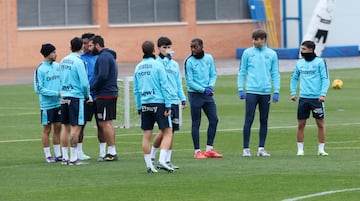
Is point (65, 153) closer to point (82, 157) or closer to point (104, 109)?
point (82, 157)

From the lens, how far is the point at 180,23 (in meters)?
57.9

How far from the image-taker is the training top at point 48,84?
712 inches

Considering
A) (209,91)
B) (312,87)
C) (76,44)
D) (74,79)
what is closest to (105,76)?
(74,79)

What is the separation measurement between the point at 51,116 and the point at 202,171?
3243mm

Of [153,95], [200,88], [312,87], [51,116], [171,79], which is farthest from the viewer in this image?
[200,88]

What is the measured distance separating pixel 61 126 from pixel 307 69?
166 inches

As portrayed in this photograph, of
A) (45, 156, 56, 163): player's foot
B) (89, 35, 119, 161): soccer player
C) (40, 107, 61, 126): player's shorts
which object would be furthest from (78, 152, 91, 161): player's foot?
(40, 107, 61, 126): player's shorts

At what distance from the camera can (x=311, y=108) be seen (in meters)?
18.5

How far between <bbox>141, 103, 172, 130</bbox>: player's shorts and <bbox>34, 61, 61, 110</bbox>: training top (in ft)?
8.08

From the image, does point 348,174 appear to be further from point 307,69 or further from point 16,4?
point 16,4

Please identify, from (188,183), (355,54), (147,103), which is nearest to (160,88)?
(147,103)

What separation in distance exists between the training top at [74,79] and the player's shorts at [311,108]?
11.9ft

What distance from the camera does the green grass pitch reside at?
13875 mm

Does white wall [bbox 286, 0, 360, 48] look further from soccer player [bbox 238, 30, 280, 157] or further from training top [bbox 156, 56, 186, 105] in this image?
training top [bbox 156, 56, 186, 105]
